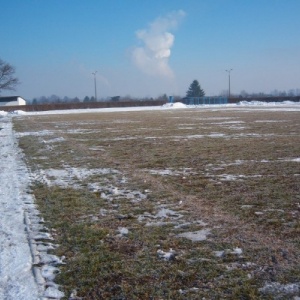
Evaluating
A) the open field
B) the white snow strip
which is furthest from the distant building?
the white snow strip

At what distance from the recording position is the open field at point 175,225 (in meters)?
4.14

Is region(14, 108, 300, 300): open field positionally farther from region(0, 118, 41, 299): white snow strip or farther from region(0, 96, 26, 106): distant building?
region(0, 96, 26, 106): distant building

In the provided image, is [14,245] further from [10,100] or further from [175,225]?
[10,100]

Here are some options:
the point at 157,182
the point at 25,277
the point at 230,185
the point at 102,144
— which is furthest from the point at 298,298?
the point at 102,144

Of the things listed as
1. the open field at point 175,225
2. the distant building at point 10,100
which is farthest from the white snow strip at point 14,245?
the distant building at point 10,100

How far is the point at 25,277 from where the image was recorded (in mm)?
4328

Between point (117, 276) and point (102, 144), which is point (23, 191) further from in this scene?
point (102, 144)

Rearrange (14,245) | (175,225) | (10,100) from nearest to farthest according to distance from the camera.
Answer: (14,245), (175,225), (10,100)

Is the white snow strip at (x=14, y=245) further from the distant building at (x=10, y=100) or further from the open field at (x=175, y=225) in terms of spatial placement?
the distant building at (x=10, y=100)

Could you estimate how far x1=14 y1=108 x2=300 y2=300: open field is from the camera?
13.6 feet

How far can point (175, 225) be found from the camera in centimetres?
600

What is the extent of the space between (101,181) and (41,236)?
12.5 feet

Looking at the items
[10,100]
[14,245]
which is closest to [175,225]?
[14,245]

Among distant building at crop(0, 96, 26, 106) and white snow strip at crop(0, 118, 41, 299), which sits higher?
distant building at crop(0, 96, 26, 106)
